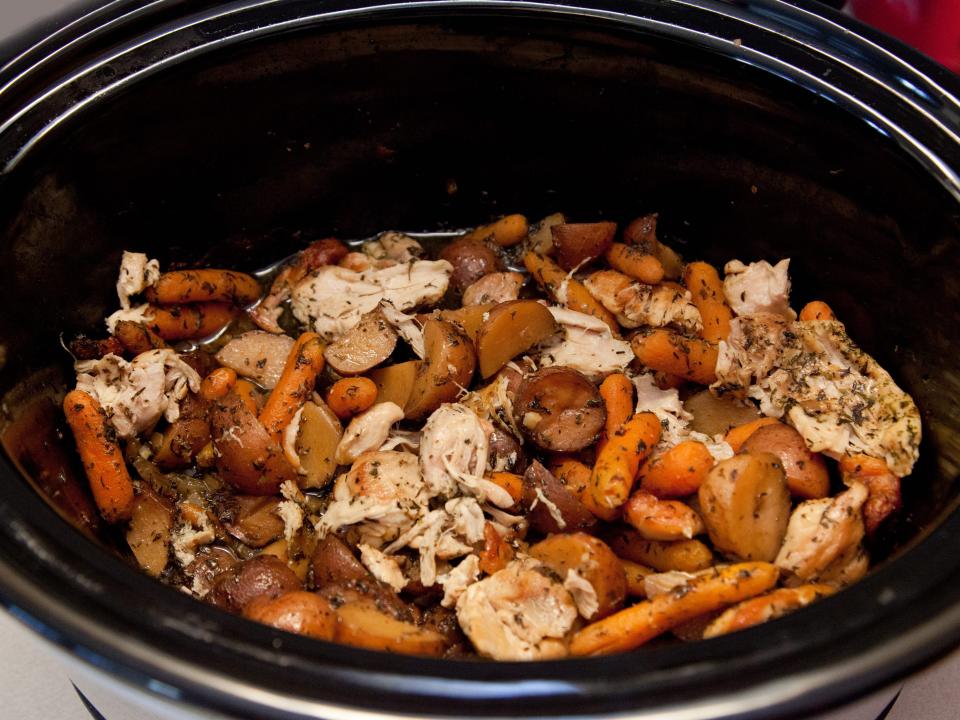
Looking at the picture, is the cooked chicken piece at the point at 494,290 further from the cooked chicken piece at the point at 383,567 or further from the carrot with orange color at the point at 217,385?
the cooked chicken piece at the point at 383,567

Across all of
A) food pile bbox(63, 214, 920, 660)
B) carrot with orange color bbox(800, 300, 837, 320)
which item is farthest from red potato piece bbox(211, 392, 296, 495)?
carrot with orange color bbox(800, 300, 837, 320)

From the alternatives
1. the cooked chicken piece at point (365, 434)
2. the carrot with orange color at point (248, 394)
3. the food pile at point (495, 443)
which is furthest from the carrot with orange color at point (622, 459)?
the carrot with orange color at point (248, 394)

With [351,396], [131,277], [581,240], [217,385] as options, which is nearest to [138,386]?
[217,385]

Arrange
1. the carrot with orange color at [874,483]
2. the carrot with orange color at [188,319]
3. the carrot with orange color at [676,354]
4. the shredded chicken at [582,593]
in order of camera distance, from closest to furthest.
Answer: the shredded chicken at [582,593] < the carrot with orange color at [874,483] < the carrot with orange color at [676,354] < the carrot with orange color at [188,319]

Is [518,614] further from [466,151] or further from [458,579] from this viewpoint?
[466,151]

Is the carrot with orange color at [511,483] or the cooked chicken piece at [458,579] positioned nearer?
the cooked chicken piece at [458,579]

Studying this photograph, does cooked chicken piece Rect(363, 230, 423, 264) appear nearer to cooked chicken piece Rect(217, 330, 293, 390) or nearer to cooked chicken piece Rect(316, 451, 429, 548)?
cooked chicken piece Rect(217, 330, 293, 390)
